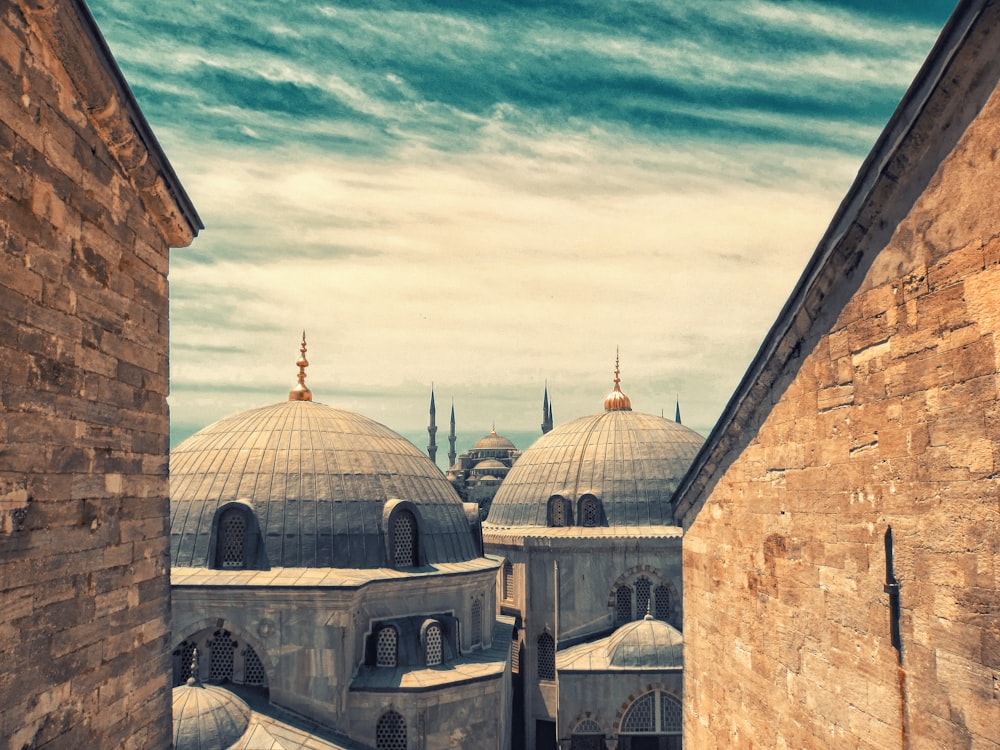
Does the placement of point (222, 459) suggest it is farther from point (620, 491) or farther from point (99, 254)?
point (99, 254)

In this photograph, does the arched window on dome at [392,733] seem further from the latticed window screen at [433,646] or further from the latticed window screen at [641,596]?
the latticed window screen at [641,596]

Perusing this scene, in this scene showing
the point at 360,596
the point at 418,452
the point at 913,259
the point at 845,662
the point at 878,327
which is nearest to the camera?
the point at 913,259

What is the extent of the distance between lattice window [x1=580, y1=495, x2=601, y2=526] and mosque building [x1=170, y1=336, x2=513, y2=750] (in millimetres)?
5452

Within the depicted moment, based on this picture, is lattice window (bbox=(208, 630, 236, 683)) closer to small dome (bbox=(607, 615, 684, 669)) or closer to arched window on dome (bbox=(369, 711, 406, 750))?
arched window on dome (bbox=(369, 711, 406, 750))

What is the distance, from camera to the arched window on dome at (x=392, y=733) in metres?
19.1

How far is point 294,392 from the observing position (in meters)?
25.7

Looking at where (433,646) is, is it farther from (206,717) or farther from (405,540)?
(206,717)

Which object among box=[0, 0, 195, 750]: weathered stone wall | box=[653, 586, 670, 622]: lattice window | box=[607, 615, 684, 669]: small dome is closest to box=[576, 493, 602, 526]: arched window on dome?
box=[653, 586, 670, 622]: lattice window

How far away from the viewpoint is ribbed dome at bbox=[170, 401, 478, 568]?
20.5 m

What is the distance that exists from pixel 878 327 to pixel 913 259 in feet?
1.70

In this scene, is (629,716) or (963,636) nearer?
(963,636)

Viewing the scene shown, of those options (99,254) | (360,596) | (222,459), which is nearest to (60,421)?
(99,254)

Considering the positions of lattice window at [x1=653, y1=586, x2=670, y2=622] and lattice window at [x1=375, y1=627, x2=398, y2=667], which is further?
lattice window at [x1=653, y1=586, x2=670, y2=622]

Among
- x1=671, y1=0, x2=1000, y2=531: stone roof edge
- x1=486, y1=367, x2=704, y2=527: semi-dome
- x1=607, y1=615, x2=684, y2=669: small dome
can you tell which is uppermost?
x1=671, y1=0, x2=1000, y2=531: stone roof edge
